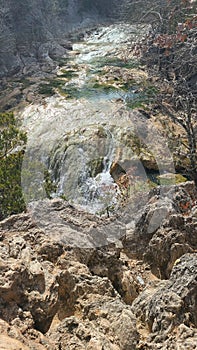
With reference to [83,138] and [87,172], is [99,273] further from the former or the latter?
[83,138]

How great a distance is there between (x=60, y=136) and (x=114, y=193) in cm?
474

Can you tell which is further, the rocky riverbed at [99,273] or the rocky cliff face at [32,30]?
the rocky cliff face at [32,30]

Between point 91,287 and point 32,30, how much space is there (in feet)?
117

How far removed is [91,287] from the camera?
3.98 m

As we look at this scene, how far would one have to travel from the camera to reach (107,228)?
235 inches

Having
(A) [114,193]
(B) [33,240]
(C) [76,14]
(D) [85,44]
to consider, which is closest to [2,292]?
(B) [33,240]

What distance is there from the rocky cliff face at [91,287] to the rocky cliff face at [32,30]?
2694cm

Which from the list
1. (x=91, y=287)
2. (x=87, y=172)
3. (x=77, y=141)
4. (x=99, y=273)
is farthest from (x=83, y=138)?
(x=91, y=287)

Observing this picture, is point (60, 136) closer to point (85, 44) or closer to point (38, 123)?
point (38, 123)

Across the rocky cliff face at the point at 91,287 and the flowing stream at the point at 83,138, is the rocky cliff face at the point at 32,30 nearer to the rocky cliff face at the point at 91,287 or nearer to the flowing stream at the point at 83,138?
the flowing stream at the point at 83,138

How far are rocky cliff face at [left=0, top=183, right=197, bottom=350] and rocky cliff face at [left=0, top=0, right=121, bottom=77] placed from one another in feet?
88.4

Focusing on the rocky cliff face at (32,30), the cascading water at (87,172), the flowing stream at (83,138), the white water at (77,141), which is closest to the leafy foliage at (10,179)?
the flowing stream at (83,138)

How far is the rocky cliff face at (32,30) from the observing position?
3209cm

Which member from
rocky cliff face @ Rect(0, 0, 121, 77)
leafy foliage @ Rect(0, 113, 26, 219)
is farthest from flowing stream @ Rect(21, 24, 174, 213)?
rocky cliff face @ Rect(0, 0, 121, 77)
